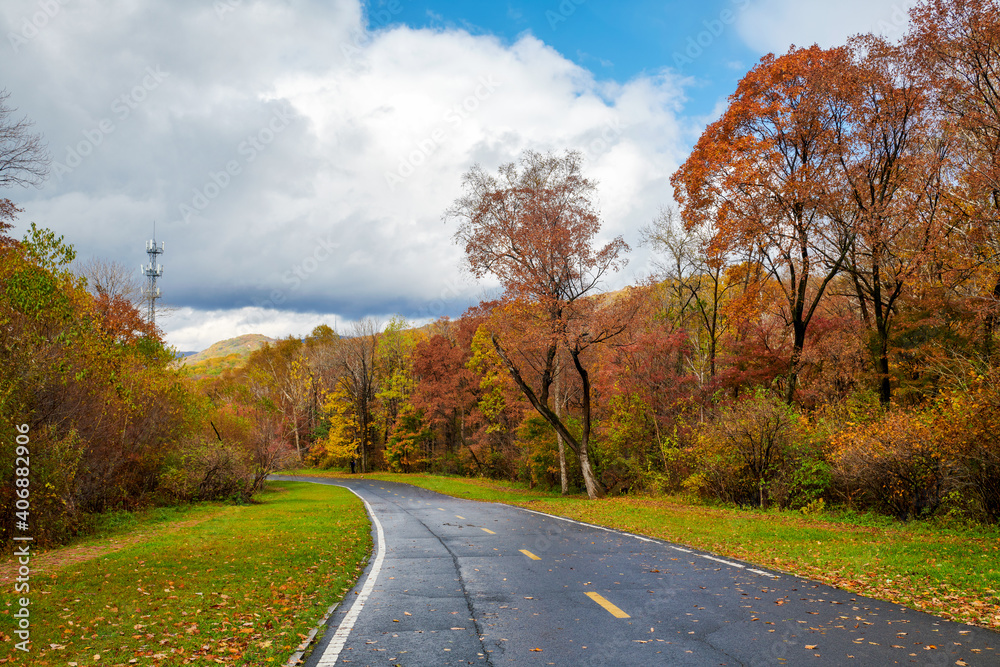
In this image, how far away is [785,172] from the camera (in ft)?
71.6

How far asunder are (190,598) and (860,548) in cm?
1104

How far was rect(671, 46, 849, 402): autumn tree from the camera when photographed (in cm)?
2109

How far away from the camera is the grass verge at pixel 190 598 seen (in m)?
5.90

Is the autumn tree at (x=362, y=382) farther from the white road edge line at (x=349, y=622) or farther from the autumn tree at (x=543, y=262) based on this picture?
the white road edge line at (x=349, y=622)

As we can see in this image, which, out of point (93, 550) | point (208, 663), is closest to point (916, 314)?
point (208, 663)

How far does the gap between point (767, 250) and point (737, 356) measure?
4.19 m

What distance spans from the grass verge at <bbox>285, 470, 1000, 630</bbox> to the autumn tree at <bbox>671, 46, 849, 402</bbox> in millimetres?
7366

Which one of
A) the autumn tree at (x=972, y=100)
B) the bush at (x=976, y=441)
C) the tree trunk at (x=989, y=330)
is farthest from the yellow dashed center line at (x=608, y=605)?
the tree trunk at (x=989, y=330)

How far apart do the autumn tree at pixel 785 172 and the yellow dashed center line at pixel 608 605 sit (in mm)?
16730

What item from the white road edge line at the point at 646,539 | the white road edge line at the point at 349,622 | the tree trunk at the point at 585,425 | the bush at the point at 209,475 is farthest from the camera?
the tree trunk at the point at 585,425

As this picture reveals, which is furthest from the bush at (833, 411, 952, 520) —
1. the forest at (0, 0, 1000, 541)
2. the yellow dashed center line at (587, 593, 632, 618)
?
the yellow dashed center line at (587, 593, 632, 618)

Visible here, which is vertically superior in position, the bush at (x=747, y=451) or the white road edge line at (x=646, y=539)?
the bush at (x=747, y=451)

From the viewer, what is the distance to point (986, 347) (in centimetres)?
1675

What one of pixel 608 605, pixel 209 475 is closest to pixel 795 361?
pixel 608 605
